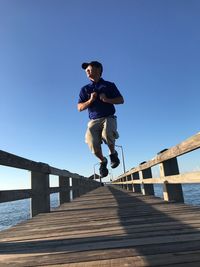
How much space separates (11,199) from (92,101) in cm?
243

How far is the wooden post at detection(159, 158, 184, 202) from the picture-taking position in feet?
17.6

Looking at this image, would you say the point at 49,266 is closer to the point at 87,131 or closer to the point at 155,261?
the point at 155,261

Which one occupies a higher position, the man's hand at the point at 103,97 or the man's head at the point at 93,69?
the man's head at the point at 93,69

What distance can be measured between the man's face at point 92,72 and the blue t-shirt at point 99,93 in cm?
13

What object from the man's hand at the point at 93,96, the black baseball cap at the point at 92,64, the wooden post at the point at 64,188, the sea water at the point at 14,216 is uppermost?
the black baseball cap at the point at 92,64

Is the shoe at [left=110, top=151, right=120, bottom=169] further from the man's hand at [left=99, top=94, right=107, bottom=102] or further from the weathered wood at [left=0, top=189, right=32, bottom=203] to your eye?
the weathered wood at [left=0, top=189, right=32, bottom=203]

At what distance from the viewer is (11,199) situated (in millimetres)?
3746

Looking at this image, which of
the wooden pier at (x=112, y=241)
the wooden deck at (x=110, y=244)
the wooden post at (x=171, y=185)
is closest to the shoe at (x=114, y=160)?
the wooden post at (x=171, y=185)

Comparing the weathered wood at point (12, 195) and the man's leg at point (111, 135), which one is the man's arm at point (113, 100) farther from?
the weathered wood at point (12, 195)

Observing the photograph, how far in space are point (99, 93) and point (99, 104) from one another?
8.2 inches

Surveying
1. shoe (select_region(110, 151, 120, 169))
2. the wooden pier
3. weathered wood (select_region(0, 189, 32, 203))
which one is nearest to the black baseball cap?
shoe (select_region(110, 151, 120, 169))

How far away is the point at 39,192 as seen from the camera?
5.52 m

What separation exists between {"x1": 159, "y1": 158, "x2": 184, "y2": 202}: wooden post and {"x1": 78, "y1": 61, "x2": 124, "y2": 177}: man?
3.33ft

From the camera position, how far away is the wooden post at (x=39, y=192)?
548 centimetres
